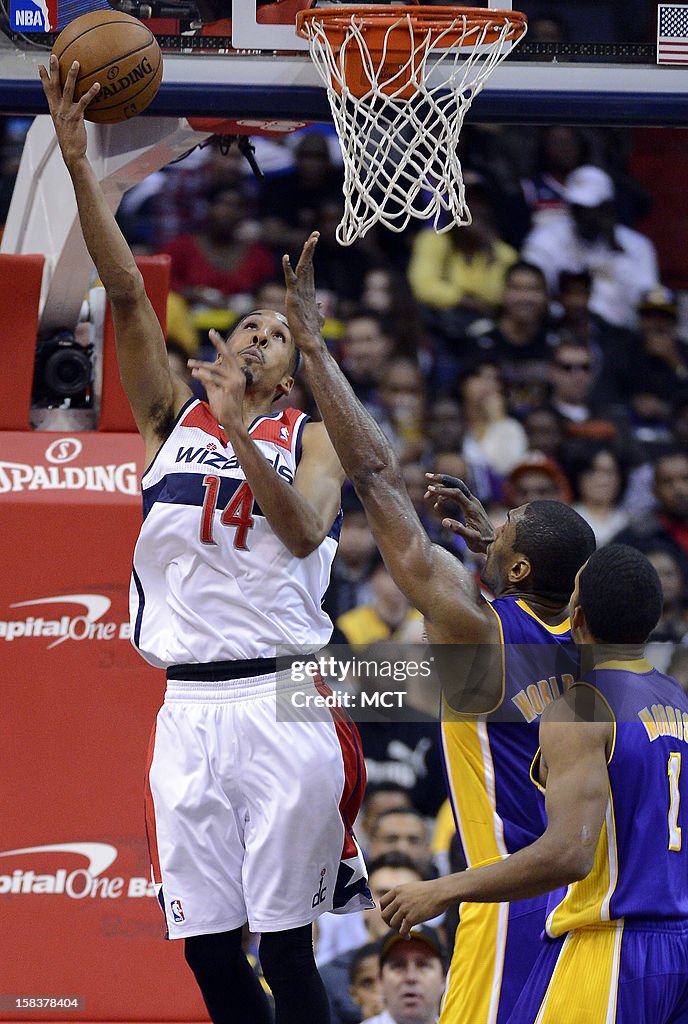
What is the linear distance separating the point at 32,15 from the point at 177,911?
260cm

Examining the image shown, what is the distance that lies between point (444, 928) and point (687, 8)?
124 inches

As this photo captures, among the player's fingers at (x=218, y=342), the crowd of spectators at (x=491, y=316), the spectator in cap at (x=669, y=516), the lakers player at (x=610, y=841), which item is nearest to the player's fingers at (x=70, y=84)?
the player's fingers at (x=218, y=342)

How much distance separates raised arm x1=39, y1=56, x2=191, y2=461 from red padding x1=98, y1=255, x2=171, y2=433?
2.72 ft

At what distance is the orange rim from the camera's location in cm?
402

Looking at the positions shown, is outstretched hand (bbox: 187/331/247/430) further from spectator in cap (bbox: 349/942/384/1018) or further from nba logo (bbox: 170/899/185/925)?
spectator in cap (bbox: 349/942/384/1018)

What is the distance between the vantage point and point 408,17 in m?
3.99

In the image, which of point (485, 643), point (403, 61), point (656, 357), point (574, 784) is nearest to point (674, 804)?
point (574, 784)

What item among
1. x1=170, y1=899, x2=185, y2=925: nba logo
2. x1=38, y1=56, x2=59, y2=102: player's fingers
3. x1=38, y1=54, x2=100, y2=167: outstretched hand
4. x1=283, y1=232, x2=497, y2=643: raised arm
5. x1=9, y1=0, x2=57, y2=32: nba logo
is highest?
x1=9, y1=0, x2=57, y2=32: nba logo

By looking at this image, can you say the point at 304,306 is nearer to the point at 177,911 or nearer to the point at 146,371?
the point at 146,371

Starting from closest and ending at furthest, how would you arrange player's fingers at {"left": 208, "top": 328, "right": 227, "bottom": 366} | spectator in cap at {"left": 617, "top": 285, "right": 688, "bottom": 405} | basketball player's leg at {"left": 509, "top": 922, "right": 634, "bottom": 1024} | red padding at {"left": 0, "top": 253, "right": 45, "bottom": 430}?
basketball player's leg at {"left": 509, "top": 922, "right": 634, "bottom": 1024} → player's fingers at {"left": 208, "top": 328, "right": 227, "bottom": 366} → red padding at {"left": 0, "top": 253, "right": 45, "bottom": 430} → spectator in cap at {"left": 617, "top": 285, "right": 688, "bottom": 405}

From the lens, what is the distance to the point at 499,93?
4191 millimetres

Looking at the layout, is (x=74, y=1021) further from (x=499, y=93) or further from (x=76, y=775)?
(x=499, y=93)

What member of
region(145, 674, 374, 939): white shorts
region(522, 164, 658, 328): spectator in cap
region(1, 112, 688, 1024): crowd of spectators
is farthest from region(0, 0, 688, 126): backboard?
region(522, 164, 658, 328): spectator in cap

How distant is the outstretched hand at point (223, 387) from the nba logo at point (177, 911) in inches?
43.2
